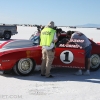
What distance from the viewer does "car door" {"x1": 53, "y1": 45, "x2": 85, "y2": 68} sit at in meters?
7.29

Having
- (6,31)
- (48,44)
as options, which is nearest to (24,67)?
(48,44)

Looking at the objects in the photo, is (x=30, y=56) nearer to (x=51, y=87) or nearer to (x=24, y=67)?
(x=24, y=67)

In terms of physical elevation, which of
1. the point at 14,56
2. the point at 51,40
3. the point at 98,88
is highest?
the point at 51,40

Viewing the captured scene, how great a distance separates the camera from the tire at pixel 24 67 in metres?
6.99

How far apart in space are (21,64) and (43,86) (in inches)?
49.1

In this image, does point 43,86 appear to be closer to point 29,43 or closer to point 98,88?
point 98,88

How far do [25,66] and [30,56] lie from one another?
32 cm


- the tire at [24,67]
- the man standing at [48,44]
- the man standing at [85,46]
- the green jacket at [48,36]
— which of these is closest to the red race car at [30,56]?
the tire at [24,67]

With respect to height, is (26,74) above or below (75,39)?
below

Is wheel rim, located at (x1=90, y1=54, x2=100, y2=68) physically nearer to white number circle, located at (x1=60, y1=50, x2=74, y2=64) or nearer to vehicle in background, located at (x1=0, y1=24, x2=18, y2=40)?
white number circle, located at (x1=60, y1=50, x2=74, y2=64)

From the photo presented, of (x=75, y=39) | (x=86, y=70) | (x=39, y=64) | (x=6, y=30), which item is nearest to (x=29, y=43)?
(x=39, y=64)

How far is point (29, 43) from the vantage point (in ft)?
25.6

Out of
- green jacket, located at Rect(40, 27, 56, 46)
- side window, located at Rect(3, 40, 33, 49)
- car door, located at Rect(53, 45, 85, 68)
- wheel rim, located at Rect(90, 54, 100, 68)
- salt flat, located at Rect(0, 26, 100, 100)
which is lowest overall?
salt flat, located at Rect(0, 26, 100, 100)

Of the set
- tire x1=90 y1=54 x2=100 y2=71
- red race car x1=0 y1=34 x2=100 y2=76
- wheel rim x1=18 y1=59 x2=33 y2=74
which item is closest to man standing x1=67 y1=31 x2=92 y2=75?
red race car x1=0 y1=34 x2=100 y2=76
